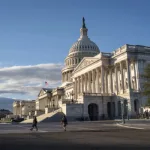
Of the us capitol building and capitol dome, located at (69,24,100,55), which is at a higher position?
capitol dome, located at (69,24,100,55)

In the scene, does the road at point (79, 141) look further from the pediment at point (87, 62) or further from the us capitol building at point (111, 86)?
the pediment at point (87, 62)

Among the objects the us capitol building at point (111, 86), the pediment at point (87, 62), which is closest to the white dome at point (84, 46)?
the pediment at point (87, 62)

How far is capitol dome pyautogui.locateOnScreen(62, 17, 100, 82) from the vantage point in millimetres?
161750

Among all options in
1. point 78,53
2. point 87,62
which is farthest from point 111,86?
point 78,53

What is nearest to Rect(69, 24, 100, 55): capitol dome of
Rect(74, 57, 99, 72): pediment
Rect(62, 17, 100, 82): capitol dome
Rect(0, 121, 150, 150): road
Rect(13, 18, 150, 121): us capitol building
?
Rect(62, 17, 100, 82): capitol dome

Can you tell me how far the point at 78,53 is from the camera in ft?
532

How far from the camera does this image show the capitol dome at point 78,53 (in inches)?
6368

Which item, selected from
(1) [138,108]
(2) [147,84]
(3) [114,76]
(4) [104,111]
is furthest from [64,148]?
(3) [114,76]

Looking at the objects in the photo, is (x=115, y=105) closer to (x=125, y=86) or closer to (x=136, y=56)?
(x=125, y=86)

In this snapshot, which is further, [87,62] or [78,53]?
[78,53]

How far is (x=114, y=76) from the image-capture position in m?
90.7

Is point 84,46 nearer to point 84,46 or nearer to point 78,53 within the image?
point 84,46

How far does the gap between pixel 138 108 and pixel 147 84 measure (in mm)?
35013

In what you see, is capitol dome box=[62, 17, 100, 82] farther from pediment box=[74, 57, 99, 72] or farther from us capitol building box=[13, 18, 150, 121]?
us capitol building box=[13, 18, 150, 121]
